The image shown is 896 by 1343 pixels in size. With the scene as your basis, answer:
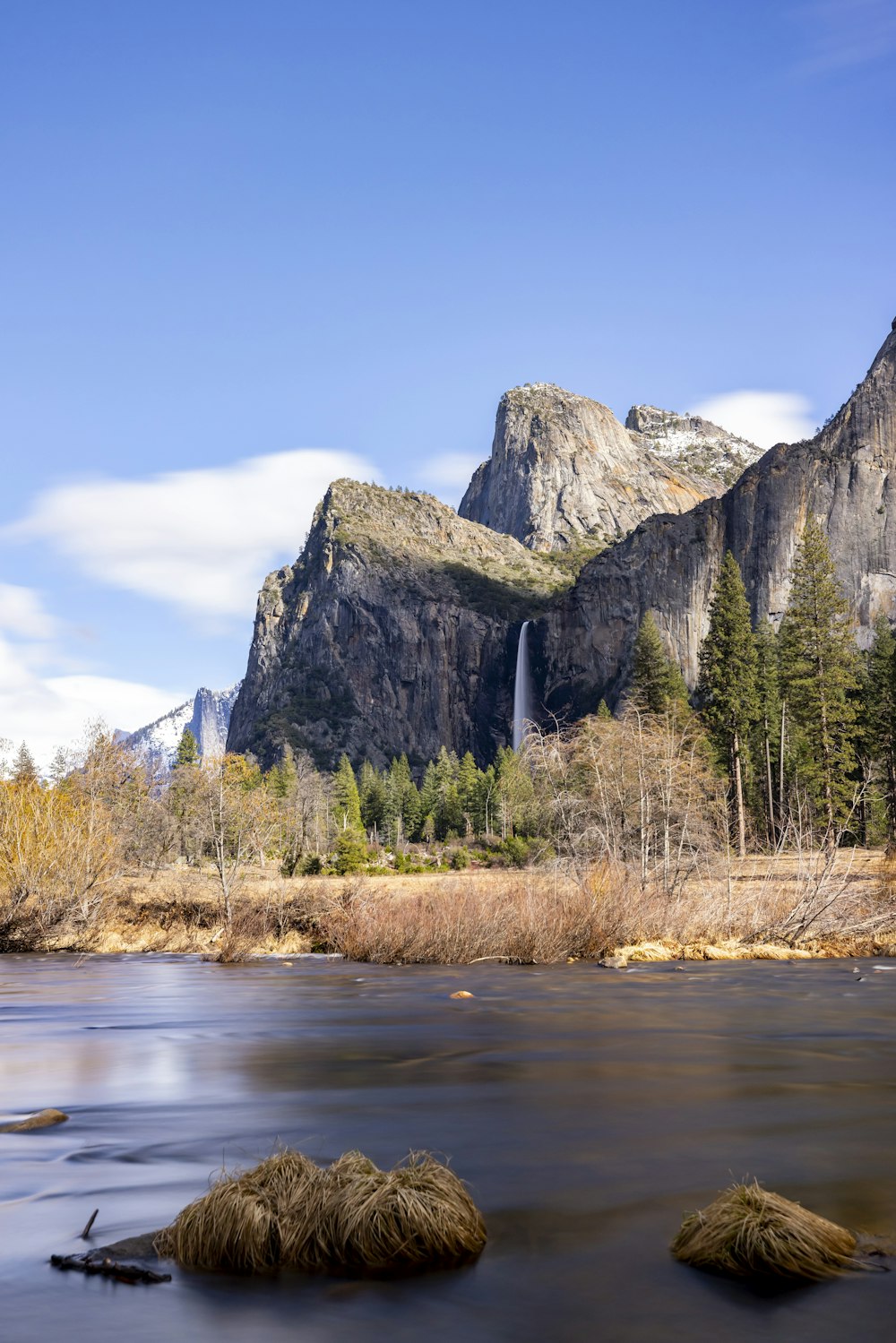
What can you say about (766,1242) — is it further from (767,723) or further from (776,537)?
(776,537)

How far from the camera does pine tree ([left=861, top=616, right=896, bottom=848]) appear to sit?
2832 inches

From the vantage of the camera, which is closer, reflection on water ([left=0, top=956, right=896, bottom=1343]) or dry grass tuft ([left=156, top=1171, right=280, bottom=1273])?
reflection on water ([left=0, top=956, right=896, bottom=1343])

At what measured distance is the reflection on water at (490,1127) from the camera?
6.05 m

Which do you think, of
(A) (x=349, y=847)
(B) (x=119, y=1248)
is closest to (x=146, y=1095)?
(B) (x=119, y=1248)

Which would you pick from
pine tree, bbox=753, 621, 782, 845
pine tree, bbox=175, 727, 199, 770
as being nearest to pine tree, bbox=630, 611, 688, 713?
pine tree, bbox=753, 621, 782, 845

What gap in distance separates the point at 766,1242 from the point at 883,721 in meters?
74.0

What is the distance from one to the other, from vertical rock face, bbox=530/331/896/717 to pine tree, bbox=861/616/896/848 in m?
58.2

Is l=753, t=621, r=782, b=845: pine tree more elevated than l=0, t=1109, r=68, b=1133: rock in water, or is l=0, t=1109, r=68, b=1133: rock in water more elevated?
l=753, t=621, r=782, b=845: pine tree

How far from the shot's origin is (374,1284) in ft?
21.0

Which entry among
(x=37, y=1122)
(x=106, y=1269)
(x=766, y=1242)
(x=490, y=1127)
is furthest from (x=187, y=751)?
(x=766, y=1242)

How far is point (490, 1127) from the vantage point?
36.1 feet

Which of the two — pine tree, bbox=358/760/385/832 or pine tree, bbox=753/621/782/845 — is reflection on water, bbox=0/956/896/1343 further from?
pine tree, bbox=358/760/385/832

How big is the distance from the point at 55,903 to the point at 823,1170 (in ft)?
92.3

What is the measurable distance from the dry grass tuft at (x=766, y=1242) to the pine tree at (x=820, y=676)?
5639 cm
